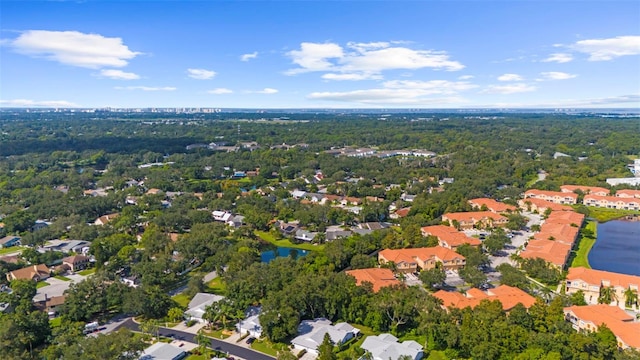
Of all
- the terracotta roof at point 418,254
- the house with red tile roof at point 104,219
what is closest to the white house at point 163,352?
the terracotta roof at point 418,254

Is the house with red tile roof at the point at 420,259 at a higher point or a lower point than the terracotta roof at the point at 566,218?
lower

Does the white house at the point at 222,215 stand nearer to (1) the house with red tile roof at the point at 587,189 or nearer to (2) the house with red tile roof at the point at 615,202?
(1) the house with red tile roof at the point at 587,189

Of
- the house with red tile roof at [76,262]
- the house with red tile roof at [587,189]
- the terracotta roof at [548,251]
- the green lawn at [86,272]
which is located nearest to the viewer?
the terracotta roof at [548,251]

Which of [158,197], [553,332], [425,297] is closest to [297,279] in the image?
[425,297]

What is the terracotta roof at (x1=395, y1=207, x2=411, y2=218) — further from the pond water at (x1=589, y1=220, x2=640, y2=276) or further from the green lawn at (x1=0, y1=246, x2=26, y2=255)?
the green lawn at (x1=0, y1=246, x2=26, y2=255)

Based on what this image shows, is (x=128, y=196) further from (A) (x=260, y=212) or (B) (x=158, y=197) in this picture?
(A) (x=260, y=212)

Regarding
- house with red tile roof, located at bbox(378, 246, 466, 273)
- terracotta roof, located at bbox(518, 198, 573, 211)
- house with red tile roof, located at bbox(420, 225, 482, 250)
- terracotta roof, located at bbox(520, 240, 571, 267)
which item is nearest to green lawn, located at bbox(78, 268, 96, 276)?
house with red tile roof, located at bbox(378, 246, 466, 273)
